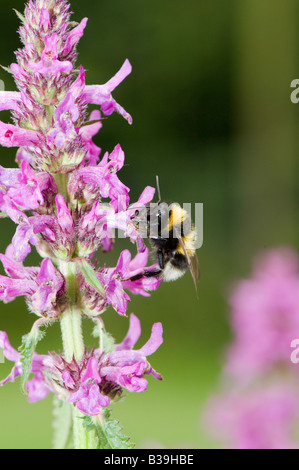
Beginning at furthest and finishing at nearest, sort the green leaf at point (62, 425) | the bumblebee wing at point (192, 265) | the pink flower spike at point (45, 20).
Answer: the bumblebee wing at point (192, 265) → the green leaf at point (62, 425) → the pink flower spike at point (45, 20)

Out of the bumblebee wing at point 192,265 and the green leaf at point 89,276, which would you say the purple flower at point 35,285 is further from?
the bumblebee wing at point 192,265

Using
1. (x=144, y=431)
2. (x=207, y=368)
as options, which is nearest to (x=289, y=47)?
(x=207, y=368)

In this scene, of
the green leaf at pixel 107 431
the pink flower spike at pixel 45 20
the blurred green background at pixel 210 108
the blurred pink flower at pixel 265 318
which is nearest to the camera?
the green leaf at pixel 107 431

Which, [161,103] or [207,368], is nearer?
[207,368]

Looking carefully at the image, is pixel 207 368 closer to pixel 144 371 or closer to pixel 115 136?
pixel 115 136

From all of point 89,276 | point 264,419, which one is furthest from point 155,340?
point 264,419

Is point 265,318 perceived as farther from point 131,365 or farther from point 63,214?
point 63,214

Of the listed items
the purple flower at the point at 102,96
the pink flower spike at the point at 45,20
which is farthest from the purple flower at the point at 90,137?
the pink flower spike at the point at 45,20
